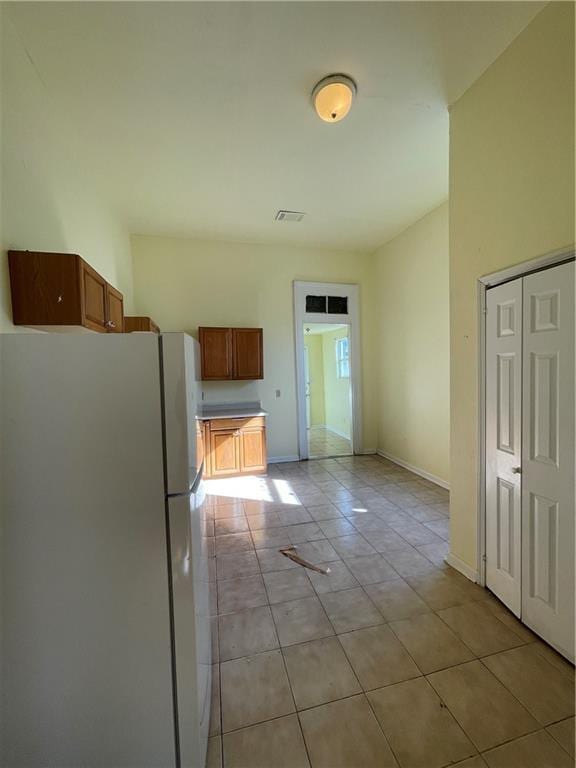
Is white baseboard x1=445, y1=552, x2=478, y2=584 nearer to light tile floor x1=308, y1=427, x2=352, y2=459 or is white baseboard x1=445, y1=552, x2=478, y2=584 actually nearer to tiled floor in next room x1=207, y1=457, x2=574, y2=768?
tiled floor in next room x1=207, y1=457, x2=574, y2=768

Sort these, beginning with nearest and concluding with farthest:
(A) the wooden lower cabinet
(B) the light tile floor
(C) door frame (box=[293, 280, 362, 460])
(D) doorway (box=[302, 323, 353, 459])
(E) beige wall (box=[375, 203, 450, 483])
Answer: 1. (E) beige wall (box=[375, 203, 450, 483])
2. (A) the wooden lower cabinet
3. (C) door frame (box=[293, 280, 362, 460])
4. (B) the light tile floor
5. (D) doorway (box=[302, 323, 353, 459])

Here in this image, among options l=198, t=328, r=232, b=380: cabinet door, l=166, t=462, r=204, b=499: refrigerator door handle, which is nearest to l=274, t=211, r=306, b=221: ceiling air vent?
l=198, t=328, r=232, b=380: cabinet door

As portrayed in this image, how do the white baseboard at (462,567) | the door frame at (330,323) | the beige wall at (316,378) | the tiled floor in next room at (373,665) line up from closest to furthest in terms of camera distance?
the tiled floor in next room at (373,665)
the white baseboard at (462,567)
the door frame at (330,323)
the beige wall at (316,378)

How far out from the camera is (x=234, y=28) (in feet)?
5.66

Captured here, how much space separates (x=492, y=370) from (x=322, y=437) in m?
5.16

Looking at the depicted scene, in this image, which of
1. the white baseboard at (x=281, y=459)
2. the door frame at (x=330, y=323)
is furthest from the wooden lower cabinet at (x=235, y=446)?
the door frame at (x=330, y=323)

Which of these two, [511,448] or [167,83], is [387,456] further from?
[167,83]

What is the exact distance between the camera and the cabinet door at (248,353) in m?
4.69

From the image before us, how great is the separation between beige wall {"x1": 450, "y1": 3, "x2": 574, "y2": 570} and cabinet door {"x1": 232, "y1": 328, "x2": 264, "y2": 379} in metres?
2.90

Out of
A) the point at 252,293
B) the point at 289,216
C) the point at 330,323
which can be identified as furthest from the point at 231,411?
the point at 289,216

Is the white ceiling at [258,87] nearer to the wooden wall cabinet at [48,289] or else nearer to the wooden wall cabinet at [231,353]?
the wooden wall cabinet at [48,289]

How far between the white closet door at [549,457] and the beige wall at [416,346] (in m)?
2.09

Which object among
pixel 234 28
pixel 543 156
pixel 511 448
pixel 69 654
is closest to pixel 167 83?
pixel 234 28

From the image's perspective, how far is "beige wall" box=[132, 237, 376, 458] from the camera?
4664 mm
